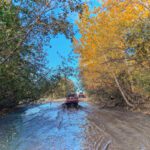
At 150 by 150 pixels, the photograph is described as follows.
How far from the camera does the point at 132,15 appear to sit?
1780 cm

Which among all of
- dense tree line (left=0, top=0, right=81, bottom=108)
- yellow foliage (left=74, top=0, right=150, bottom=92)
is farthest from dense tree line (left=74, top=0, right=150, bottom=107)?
dense tree line (left=0, top=0, right=81, bottom=108)

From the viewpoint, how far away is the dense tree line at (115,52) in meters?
14.8

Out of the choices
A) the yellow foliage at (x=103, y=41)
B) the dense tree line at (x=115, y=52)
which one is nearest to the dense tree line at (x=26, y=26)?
the dense tree line at (x=115, y=52)

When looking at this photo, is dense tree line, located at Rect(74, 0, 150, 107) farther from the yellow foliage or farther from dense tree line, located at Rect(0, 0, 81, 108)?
dense tree line, located at Rect(0, 0, 81, 108)

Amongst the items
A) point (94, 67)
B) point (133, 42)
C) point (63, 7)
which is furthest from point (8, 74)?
point (94, 67)

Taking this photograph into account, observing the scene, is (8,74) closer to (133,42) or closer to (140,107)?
(133,42)

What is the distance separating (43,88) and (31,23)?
11127mm

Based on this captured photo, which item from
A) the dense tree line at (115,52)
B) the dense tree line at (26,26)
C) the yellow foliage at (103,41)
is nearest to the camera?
the dense tree line at (26,26)

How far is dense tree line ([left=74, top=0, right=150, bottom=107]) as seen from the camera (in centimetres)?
1481

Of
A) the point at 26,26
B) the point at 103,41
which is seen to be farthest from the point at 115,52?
the point at 26,26

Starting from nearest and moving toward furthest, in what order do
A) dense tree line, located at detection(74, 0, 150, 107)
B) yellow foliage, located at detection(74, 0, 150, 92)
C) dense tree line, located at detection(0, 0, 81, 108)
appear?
dense tree line, located at detection(0, 0, 81, 108)
dense tree line, located at detection(74, 0, 150, 107)
yellow foliage, located at detection(74, 0, 150, 92)

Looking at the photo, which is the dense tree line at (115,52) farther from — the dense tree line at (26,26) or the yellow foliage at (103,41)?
the dense tree line at (26,26)

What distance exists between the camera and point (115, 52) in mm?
20938

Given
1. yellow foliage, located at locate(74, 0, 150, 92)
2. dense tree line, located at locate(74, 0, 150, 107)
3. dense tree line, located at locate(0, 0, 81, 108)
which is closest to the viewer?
dense tree line, located at locate(0, 0, 81, 108)
